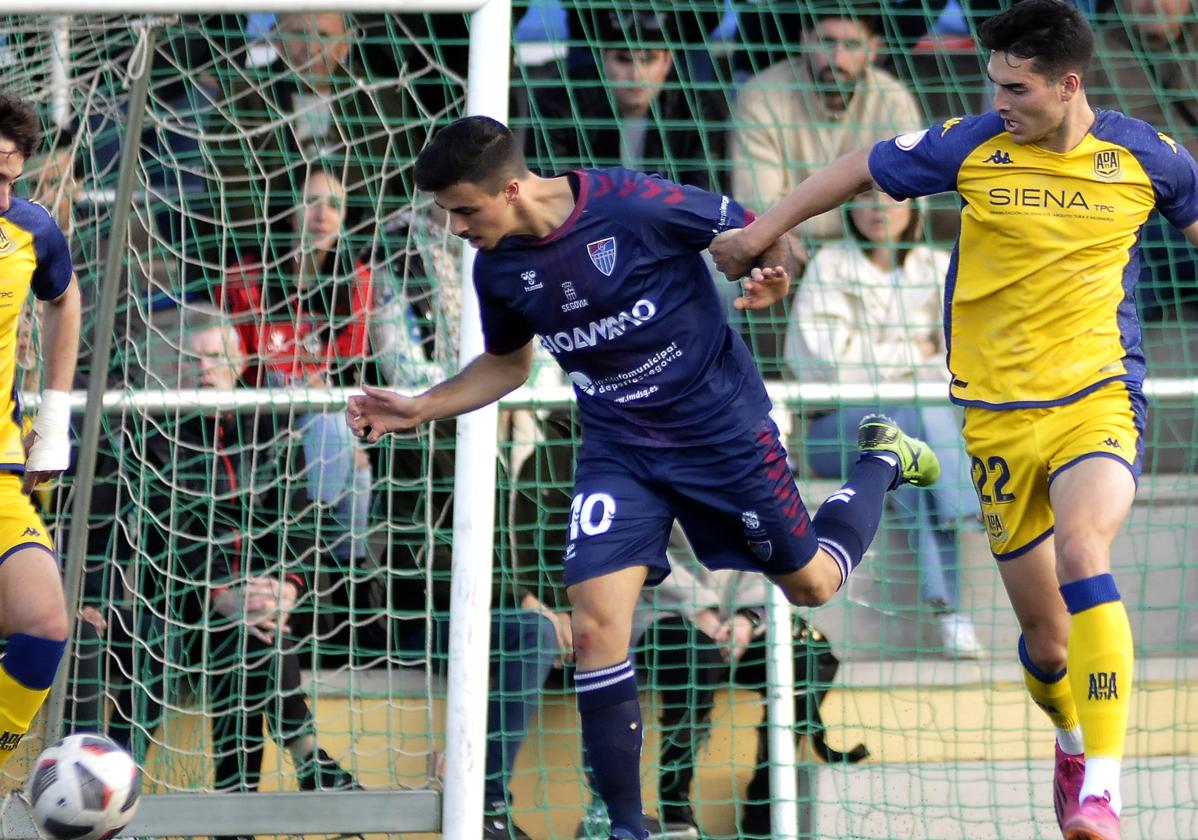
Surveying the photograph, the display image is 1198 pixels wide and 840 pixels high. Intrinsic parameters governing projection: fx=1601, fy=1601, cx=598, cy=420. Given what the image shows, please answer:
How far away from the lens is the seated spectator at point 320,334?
20.3ft

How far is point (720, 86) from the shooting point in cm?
633

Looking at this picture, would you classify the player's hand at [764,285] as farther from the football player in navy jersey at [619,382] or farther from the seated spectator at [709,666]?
the seated spectator at [709,666]

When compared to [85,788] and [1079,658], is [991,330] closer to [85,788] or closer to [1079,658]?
[1079,658]

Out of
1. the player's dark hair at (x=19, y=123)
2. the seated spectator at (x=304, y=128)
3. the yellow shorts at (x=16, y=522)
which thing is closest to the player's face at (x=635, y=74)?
the seated spectator at (x=304, y=128)

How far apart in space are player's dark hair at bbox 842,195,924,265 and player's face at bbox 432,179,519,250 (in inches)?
102

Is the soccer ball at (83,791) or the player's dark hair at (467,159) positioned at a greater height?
the player's dark hair at (467,159)

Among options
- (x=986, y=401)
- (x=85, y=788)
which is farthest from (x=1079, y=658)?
(x=85, y=788)

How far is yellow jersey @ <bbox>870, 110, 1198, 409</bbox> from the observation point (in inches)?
171

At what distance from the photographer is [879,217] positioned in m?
6.85

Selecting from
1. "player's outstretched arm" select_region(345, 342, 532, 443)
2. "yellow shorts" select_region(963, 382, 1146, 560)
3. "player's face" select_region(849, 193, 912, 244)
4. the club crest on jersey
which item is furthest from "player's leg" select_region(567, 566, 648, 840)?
"player's face" select_region(849, 193, 912, 244)

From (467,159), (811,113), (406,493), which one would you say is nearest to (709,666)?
(406,493)

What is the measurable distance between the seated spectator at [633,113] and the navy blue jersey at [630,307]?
2.04 metres

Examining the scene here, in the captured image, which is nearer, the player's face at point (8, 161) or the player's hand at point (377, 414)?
the player's hand at point (377, 414)

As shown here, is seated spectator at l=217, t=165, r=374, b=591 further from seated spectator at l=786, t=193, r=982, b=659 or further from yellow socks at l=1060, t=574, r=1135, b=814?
yellow socks at l=1060, t=574, r=1135, b=814
